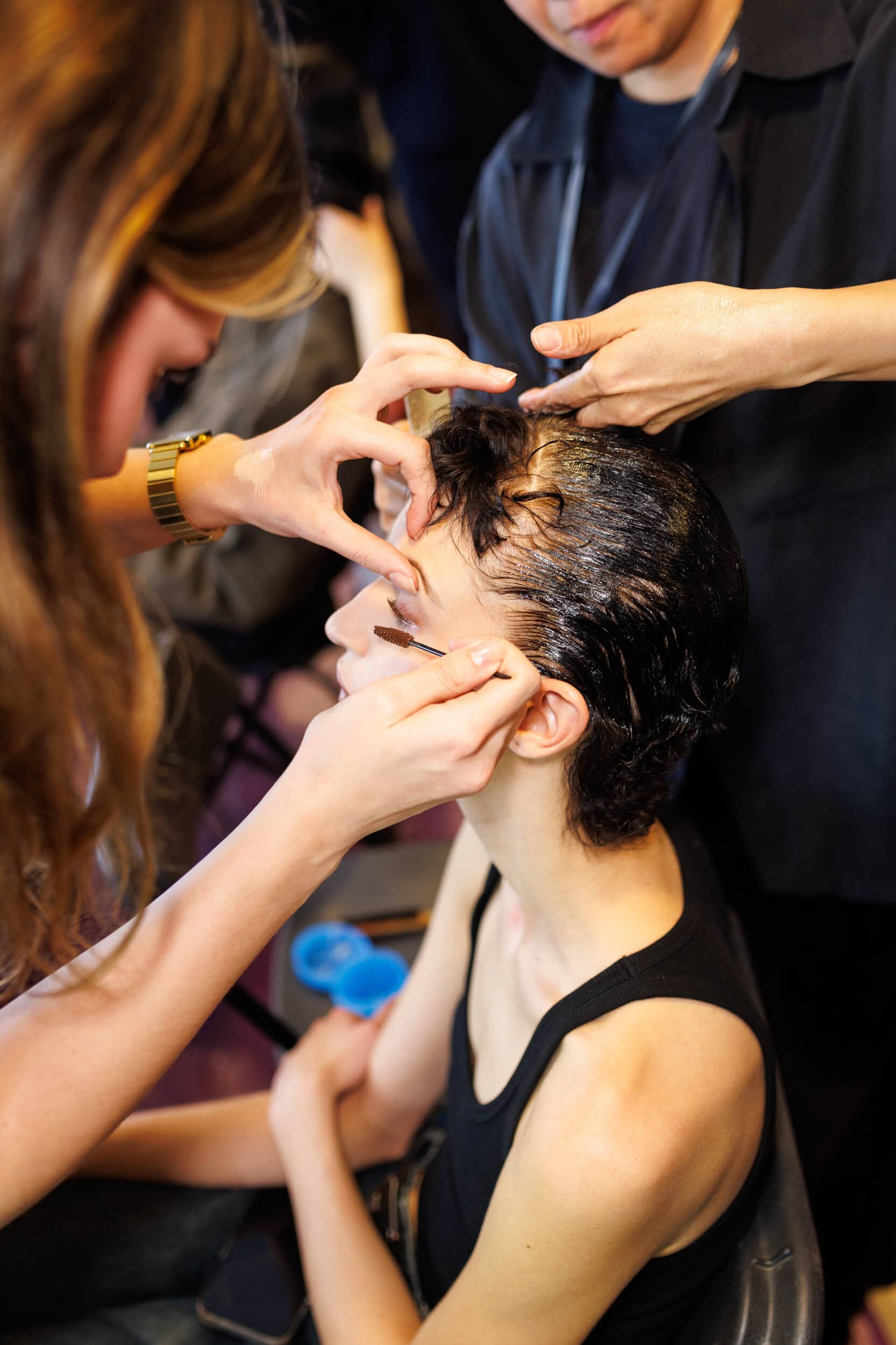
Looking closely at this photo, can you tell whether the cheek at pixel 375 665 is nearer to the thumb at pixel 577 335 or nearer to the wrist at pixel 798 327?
the thumb at pixel 577 335

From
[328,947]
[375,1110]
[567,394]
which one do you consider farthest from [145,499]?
[328,947]

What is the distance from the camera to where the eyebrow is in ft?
3.13

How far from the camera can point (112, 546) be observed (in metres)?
0.80

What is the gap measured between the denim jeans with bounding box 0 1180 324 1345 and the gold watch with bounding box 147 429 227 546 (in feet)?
2.75

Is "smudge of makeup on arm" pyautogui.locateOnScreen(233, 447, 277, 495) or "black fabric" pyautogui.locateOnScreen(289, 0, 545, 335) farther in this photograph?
"black fabric" pyautogui.locateOnScreen(289, 0, 545, 335)

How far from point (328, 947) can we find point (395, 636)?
1.00 meters

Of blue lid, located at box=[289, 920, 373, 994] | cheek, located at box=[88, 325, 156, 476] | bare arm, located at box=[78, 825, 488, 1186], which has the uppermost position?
cheek, located at box=[88, 325, 156, 476]

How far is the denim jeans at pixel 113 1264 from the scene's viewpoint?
1.15 meters

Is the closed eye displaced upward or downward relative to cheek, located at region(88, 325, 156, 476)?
downward

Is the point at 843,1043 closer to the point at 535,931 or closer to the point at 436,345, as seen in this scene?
the point at 535,931

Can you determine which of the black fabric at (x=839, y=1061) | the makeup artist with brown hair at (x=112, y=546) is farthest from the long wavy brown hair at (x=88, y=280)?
the black fabric at (x=839, y=1061)

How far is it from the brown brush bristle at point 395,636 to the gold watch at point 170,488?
29 cm

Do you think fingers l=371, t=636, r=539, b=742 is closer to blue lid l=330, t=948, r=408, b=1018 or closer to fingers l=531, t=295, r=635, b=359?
fingers l=531, t=295, r=635, b=359

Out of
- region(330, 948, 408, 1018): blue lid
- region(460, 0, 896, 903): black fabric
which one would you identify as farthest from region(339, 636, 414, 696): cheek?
region(330, 948, 408, 1018): blue lid
